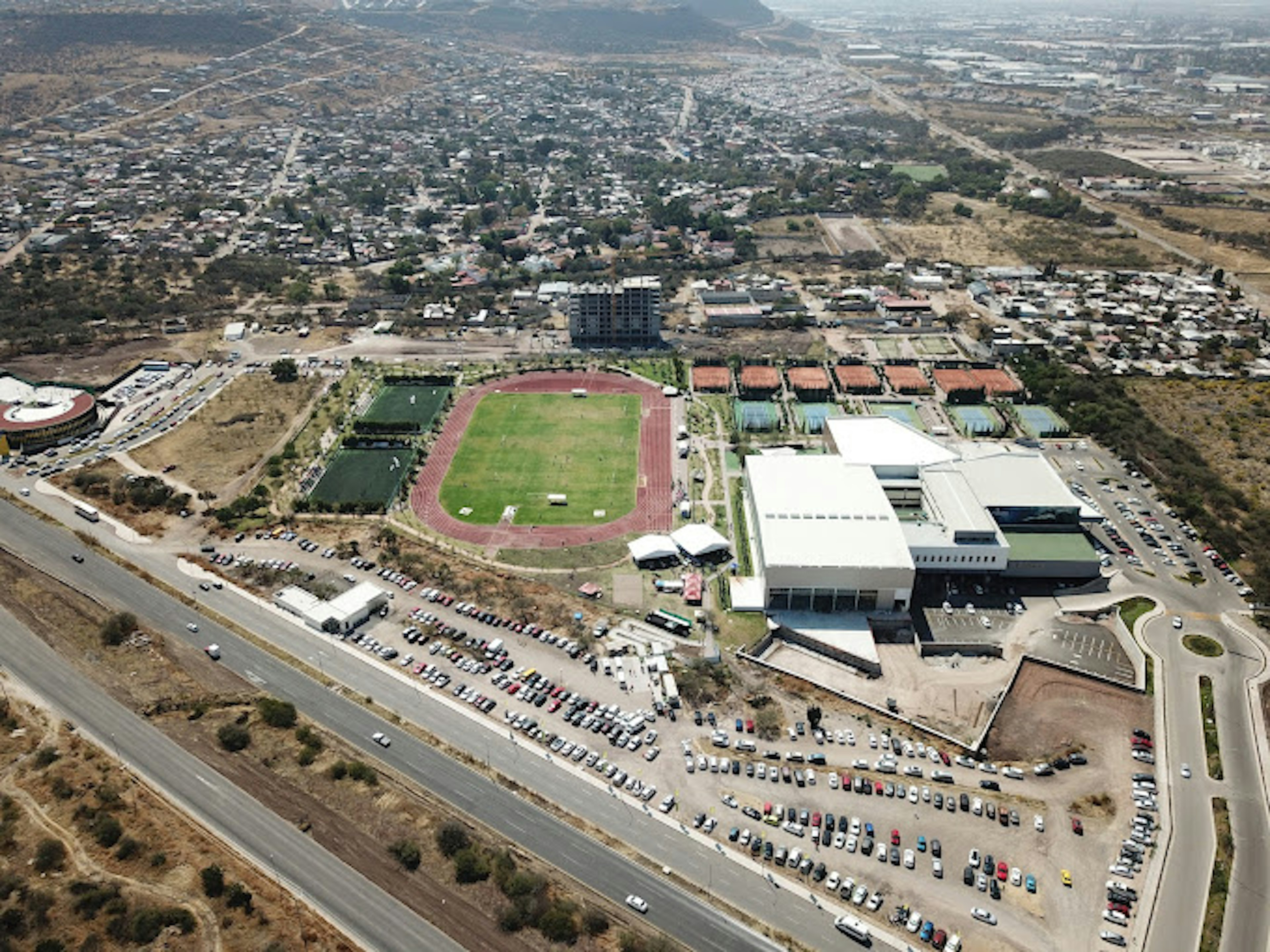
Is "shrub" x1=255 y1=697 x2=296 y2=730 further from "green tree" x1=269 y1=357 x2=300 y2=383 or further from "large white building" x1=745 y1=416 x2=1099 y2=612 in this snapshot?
"green tree" x1=269 y1=357 x2=300 y2=383

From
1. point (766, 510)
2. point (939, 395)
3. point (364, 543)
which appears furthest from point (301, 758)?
point (939, 395)

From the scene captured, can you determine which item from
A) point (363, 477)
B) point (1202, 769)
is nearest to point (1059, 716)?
point (1202, 769)

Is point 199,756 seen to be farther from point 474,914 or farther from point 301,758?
point 474,914

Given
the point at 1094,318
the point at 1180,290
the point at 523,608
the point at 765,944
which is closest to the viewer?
the point at 765,944

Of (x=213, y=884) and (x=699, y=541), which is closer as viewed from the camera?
(x=213, y=884)

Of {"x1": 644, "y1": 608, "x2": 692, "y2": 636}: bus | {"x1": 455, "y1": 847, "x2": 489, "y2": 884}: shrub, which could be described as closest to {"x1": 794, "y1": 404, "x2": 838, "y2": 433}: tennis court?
{"x1": 644, "y1": 608, "x2": 692, "y2": 636}: bus

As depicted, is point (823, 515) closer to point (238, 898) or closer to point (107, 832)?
point (238, 898)

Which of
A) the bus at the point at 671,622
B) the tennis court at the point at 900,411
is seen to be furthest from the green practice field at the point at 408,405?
the tennis court at the point at 900,411
